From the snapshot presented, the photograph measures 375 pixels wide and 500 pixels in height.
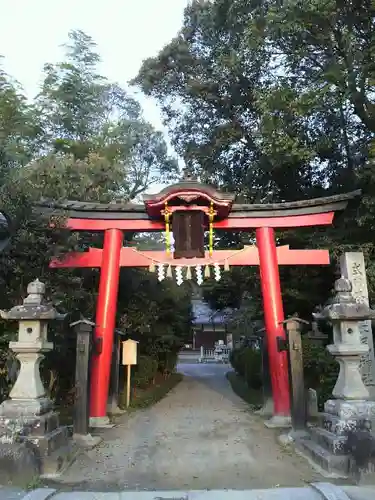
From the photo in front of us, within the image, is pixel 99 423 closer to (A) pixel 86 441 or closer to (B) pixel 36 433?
(A) pixel 86 441

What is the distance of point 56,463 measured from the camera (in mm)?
6402

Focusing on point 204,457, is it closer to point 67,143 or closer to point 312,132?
point 312,132

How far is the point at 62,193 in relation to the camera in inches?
467

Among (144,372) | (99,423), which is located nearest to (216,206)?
(99,423)

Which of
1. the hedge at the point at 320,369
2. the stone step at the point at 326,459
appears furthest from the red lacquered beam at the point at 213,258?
the stone step at the point at 326,459

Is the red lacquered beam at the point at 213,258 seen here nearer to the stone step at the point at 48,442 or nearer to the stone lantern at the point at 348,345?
the stone lantern at the point at 348,345

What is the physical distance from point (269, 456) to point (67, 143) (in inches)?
584

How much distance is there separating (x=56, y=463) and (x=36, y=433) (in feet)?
1.70

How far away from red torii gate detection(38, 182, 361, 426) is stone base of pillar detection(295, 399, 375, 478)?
2.92 meters

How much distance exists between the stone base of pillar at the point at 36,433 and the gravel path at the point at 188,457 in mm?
282

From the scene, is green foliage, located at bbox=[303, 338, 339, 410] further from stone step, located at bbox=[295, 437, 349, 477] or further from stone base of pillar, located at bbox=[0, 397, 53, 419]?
stone base of pillar, located at bbox=[0, 397, 53, 419]

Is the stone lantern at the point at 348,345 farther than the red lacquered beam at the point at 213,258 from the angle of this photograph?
No

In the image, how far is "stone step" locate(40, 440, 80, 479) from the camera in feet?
20.5

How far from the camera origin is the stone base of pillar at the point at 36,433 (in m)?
6.25
